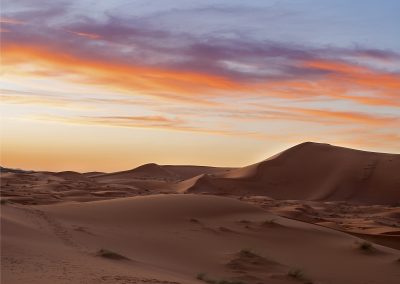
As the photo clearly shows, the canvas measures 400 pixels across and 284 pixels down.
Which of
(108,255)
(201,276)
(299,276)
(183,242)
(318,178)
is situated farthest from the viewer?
(318,178)

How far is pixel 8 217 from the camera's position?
34.4 ft

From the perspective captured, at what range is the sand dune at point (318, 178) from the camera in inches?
1182

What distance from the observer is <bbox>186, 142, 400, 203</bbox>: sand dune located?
30031 mm

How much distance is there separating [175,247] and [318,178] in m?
21.8

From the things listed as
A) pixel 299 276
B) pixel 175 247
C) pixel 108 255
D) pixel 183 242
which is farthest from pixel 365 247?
pixel 108 255

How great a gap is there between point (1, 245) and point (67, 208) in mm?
5842

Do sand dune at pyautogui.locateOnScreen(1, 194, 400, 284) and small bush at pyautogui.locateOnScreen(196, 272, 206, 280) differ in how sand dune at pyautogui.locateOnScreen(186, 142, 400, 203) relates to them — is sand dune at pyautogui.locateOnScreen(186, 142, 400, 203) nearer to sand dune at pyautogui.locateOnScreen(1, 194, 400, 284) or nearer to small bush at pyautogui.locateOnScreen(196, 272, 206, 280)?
sand dune at pyautogui.locateOnScreen(1, 194, 400, 284)

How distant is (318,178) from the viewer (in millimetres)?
32281

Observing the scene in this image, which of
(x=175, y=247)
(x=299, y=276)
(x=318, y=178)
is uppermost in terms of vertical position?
(x=318, y=178)

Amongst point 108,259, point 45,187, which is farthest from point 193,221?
point 45,187

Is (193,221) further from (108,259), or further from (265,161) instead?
(265,161)

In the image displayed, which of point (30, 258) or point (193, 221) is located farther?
point (193, 221)

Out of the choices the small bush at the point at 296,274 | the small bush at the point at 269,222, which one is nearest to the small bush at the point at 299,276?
the small bush at the point at 296,274

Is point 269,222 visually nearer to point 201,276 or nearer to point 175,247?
point 175,247
